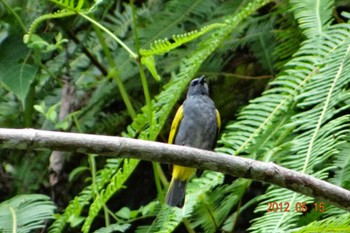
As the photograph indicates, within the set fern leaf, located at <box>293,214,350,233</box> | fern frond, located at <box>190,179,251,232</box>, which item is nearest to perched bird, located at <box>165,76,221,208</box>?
fern frond, located at <box>190,179,251,232</box>

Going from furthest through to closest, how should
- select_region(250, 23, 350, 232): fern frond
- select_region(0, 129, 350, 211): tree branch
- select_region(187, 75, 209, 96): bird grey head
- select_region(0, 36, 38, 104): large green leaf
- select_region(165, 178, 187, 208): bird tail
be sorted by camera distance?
1. select_region(187, 75, 209, 96): bird grey head
2. select_region(0, 36, 38, 104): large green leaf
3. select_region(165, 178, 187, 208): bird tail
4. select_region(250, 23, 350, 232): fern frond
5. select_region(0, 129, 350, 211): tree branch

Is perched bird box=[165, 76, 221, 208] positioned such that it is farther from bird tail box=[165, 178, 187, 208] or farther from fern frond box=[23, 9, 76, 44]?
fern frond box=[23, 9, 76, 44]

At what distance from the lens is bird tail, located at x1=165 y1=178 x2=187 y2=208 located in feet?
10.6

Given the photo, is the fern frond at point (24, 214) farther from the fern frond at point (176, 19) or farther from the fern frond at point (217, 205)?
the fern frond at point (176, 19)

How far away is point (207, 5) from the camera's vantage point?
4355 millimetres

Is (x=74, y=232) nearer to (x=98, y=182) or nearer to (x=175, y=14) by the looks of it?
(x=98, y=182)

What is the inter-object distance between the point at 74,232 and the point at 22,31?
3.63 ft

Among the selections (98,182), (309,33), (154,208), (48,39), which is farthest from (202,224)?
(48,39)

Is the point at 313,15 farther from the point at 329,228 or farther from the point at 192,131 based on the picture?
the point at 329,228

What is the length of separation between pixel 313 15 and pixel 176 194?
1117 millimetres

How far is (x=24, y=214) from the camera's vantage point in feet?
10.4

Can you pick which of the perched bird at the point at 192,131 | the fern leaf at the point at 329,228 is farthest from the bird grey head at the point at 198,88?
the fern leaf at the point at 329,228

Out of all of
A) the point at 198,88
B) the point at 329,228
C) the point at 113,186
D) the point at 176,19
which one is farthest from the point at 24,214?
the point at 176,19

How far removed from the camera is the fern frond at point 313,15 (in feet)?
12.1
